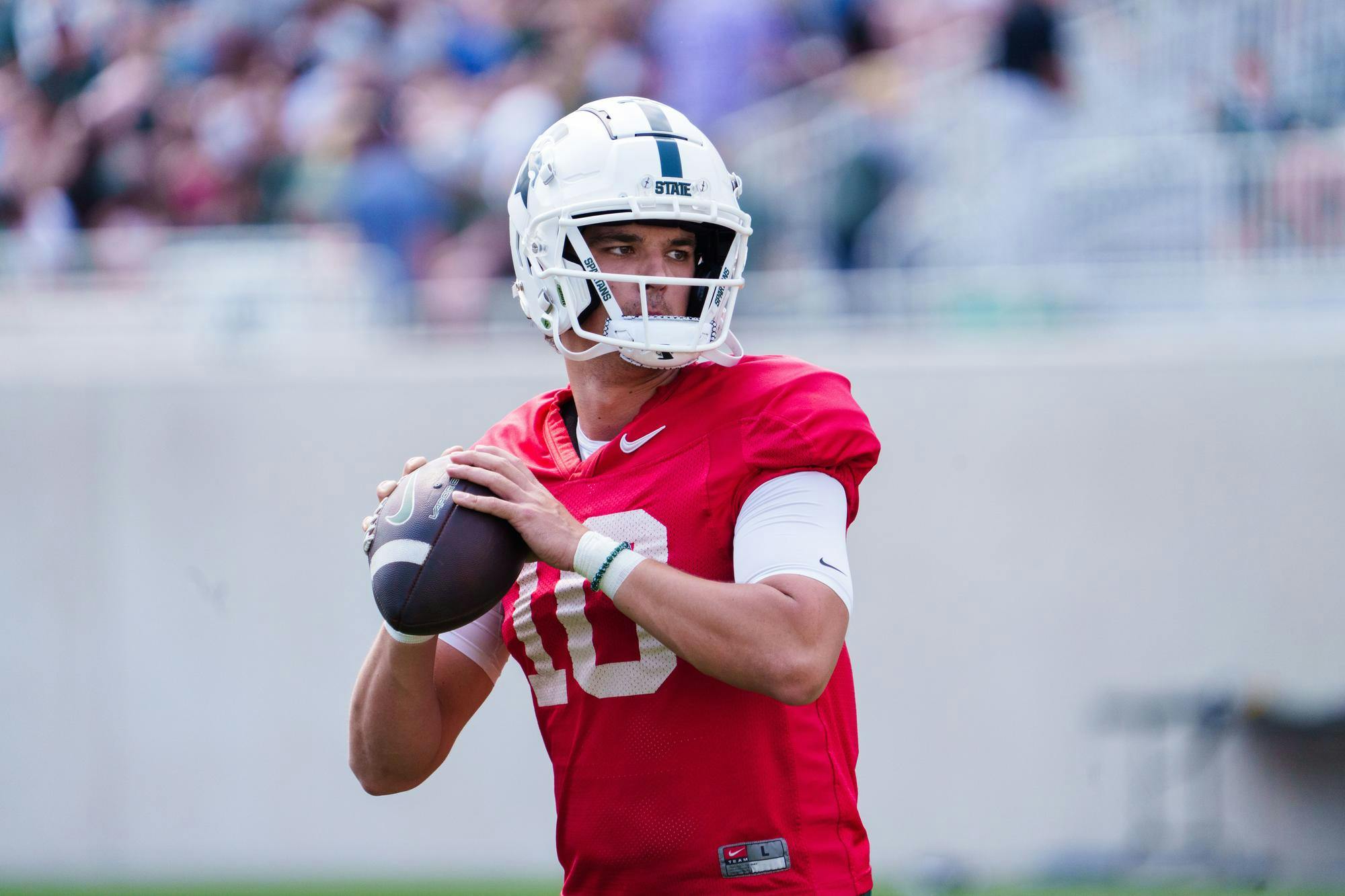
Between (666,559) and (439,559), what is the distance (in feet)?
1.12

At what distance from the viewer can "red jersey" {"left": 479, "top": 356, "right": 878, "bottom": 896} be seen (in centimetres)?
226

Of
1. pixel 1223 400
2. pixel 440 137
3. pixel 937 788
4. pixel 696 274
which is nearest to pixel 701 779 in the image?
pixel 696 274

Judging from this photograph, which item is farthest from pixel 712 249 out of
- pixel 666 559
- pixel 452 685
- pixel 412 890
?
pixel 412 890

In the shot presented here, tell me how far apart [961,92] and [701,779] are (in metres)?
5.23

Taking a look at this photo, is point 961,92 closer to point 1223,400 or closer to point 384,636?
point 1223,400

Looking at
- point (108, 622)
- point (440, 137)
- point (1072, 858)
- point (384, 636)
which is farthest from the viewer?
point (440, 137)

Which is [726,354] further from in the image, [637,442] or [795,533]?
[795,533]

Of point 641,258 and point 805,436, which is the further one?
point 641,258

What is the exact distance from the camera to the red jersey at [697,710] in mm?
2264

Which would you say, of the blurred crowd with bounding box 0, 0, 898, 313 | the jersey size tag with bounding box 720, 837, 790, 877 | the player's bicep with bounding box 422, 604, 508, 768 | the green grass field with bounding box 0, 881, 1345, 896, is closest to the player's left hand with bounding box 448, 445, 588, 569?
the player's bicep with bounding box 422, 604, 508, 768

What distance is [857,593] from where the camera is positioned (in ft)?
21.2

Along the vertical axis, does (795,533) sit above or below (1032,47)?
below

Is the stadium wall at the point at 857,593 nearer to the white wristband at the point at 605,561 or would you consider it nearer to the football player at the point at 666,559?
the football player at the point at 666,559

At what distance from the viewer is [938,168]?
22.0 ft
